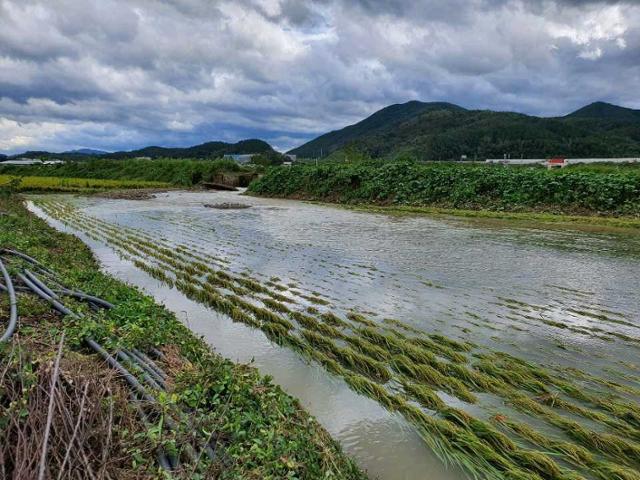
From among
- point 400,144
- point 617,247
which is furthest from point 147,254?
point 400,144

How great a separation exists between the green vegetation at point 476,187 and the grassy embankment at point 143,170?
15215 millimetres

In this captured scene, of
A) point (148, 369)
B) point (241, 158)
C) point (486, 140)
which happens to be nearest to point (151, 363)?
point (148, 369)

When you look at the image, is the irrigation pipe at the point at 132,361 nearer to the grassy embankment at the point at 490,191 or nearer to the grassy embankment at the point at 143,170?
the grassy embankment at the point at 490,191

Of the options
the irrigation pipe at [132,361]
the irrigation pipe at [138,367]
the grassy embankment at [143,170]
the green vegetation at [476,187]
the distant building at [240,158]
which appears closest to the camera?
the irrigation pipe at [132,361]

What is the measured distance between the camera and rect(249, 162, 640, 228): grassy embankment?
1494 cm

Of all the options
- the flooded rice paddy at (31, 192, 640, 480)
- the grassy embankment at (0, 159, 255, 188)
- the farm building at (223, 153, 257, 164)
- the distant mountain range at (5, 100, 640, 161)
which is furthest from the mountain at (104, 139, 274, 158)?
the flooded rice paddy at (31, 192, 640, 480)

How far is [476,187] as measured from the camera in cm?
1842

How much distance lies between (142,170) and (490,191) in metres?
38.8

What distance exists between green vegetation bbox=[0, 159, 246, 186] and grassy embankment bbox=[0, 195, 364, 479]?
1418 inches

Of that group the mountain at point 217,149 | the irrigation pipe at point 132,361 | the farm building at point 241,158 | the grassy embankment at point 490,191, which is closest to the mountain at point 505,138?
the farm building at point 241,158

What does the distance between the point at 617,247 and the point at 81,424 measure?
36.8 ft

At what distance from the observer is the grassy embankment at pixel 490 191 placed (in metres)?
14.9

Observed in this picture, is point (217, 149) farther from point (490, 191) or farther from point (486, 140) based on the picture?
point (490, 191)

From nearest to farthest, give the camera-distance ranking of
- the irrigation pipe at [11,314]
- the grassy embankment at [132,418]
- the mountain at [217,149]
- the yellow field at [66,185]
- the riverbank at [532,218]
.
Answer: the grassy embankment at [132,418] < the irrigation pipe at [11,314] < the riverbank at [532,218] < the yellow field at [66,185] < the mountain at [217,149]
